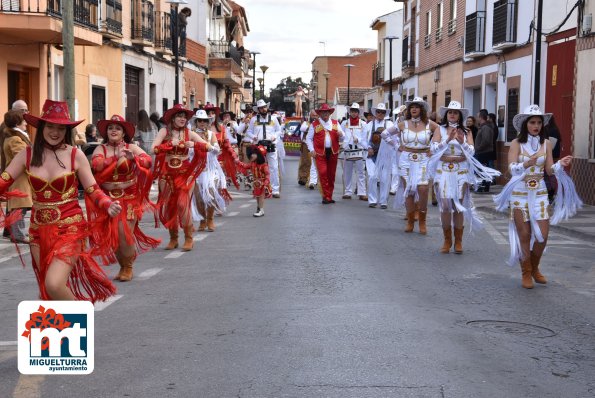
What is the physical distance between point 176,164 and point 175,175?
14cm

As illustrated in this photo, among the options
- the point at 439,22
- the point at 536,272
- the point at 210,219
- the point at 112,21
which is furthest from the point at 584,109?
the point at 439,22

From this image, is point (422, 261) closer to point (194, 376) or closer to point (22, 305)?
point (194, 376)

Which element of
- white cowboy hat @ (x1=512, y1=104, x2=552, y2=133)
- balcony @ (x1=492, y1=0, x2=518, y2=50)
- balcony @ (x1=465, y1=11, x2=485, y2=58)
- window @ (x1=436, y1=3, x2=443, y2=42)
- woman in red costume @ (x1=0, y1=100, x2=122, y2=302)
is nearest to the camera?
woman in red costume @ (x1=0, y1=100, x2=122, y2=302)

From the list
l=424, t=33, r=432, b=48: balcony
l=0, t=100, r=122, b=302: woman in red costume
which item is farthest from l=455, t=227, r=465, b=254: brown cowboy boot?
l=424, t=33, r=432, b=48: balcony

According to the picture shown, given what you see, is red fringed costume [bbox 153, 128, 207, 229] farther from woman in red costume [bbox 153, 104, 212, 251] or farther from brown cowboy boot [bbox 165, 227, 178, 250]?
brown cowboy boot [bbox 165, 227, 178, 250]

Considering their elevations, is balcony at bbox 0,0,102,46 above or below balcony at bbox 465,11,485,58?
below

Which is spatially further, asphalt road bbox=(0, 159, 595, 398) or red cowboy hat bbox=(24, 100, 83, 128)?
red cowboy hat bbox=(24, 100, 83, 128)

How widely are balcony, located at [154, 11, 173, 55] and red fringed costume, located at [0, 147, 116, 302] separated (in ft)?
95.1

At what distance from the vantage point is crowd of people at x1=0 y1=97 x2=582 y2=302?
6148 millimetres

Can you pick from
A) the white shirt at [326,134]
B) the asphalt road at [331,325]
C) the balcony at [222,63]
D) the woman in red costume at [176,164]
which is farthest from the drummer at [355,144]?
the balcony at [222,63]

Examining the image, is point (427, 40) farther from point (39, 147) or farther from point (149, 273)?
point (39, 147)

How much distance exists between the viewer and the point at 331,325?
22.6ft

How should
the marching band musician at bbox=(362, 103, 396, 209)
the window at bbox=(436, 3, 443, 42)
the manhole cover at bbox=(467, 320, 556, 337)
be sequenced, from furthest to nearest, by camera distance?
1. the window at bbox=(436, 3, 443, 42)
2. the marching band musician at bbox=(362, 103, 396, 209)
3. the manhole cover at bbox=(467, 320, 556, 337)

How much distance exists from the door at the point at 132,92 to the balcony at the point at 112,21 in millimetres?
3267
